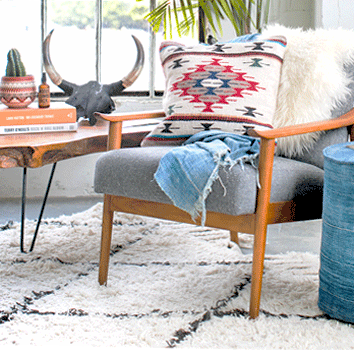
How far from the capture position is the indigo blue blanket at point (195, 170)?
1.51 metres

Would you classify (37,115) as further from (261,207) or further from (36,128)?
(261,207)

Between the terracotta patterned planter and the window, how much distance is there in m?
1.05

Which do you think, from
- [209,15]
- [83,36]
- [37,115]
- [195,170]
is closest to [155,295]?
[195,170]

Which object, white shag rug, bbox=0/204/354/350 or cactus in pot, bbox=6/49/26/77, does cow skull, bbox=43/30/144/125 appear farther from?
white shag rug, bbox=0/204/354/350

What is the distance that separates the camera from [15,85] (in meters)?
2.03

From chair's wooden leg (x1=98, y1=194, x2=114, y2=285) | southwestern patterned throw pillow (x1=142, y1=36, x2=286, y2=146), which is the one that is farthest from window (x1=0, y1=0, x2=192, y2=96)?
chair's wooden leg (x1=98, y1=194, x2=114, y2=285)

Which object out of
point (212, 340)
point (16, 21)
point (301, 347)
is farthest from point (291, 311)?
point (16, 21)

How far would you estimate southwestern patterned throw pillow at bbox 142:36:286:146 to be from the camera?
184 cm

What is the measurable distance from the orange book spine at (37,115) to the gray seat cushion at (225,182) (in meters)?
0.41

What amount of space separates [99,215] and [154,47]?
1.24 meters

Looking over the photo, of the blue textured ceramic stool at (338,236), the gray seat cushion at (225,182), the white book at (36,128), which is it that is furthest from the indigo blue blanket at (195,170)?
the white book at (36,128)

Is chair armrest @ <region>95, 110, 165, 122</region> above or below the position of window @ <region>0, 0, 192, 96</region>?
below

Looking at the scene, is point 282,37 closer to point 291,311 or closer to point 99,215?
point 291,311

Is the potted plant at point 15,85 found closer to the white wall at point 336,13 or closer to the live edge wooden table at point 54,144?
the live edge wooden table at point 54,144
